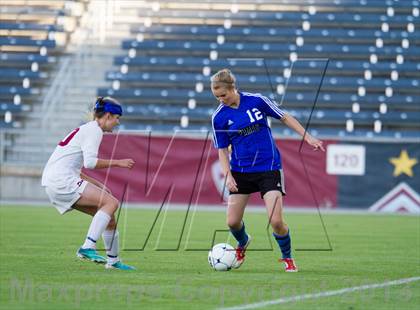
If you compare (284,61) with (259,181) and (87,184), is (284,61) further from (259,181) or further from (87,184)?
(87,184)

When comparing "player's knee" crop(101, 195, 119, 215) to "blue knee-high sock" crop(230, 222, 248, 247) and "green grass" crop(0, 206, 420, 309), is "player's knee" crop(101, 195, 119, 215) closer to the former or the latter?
"green grass" crop(0, 206, 420, 309)

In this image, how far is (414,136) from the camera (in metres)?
25.4

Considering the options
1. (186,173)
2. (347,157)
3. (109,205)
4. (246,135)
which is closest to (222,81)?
(246,135)

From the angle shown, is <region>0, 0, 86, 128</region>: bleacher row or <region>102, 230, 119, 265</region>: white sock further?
<region>0, 0, 86, 128</region>: bleacher row

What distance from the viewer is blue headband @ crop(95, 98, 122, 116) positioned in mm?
9086

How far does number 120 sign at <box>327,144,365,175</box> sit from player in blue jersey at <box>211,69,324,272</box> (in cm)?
1319

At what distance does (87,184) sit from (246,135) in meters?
1.59

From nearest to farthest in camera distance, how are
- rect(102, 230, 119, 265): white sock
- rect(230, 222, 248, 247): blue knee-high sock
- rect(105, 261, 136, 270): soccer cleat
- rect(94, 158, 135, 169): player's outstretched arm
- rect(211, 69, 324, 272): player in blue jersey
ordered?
1. rect(94, 158, 135, 169): player's outstretched arm
2. rect(102, 230, 119, 265): white sock
3. rect(105, 261, 136, 270): soccer cleat
4. rect(211, 69, 324, 272): player in blue jersey
5. rect(230, 222, 248, 247): blue knee-high sock

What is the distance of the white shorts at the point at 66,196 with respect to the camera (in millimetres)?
9133

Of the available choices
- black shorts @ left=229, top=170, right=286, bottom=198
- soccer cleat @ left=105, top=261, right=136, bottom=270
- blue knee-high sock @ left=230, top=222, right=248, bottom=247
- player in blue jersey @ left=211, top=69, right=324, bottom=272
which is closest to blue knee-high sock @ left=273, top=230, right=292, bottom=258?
player in blue jersey @ left=211, top=69, right=324, bottom=272

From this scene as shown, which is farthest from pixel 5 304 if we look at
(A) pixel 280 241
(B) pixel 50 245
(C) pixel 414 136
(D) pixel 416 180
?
(C) pixel 414 136

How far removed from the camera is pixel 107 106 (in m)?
9.09

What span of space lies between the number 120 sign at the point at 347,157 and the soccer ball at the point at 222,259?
13314mm

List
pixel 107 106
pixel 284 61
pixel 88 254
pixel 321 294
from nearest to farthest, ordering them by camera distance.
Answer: pixel 321 294 → pixel 88 254 → pixel 107 106 → pixel 284 61
